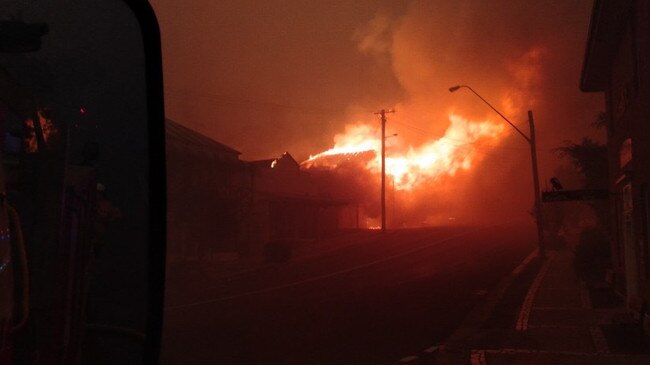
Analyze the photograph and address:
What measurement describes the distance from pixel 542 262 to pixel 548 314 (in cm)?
1374

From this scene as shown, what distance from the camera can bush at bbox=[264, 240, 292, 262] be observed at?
26.5 metres

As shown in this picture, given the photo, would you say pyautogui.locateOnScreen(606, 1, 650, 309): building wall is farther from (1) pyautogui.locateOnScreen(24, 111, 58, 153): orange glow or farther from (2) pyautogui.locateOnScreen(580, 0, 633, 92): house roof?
(1) pyautogui.locateOnScreen(24, 111, 58, 153): orange glow

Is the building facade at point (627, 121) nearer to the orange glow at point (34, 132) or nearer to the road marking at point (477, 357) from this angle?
the road marking at point (477, 357)

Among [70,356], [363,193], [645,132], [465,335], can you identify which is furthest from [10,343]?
[363,193]

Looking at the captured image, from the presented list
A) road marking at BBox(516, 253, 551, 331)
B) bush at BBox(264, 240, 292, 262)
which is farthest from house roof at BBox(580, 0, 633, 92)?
bush at BBox(264, 240, 292, 262)

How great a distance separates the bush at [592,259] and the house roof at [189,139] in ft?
39.6

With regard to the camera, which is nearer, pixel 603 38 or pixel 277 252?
pixel 603 38

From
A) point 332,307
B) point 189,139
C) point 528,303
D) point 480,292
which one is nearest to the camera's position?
point 528,303

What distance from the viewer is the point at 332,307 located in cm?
1416

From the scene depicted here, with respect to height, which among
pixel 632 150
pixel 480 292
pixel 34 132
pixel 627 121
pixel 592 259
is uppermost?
pixel 627 121

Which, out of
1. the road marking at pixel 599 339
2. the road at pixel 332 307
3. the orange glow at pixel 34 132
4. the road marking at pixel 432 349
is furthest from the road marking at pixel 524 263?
the orange glow at pixel 34 132

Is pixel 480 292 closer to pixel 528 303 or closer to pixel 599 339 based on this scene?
pixel 528 303

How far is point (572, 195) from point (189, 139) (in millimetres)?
13845

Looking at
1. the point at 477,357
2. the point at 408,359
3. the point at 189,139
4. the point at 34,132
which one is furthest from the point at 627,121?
the point at 189,139
